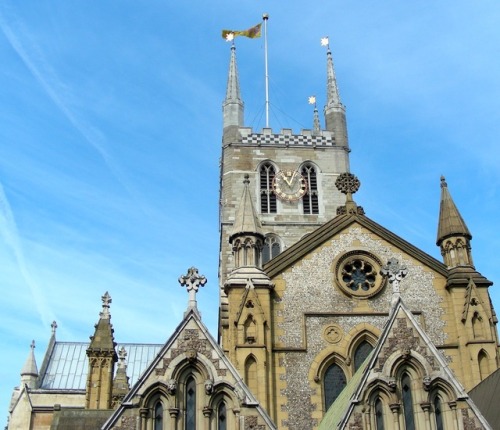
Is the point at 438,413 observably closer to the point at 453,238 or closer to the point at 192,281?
the point at 192,281

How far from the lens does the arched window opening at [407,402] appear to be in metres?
14.6

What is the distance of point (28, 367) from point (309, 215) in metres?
21.7

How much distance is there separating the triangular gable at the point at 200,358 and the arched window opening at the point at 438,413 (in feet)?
11.1

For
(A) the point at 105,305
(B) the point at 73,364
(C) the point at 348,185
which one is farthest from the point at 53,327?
(C) the point at 348,185

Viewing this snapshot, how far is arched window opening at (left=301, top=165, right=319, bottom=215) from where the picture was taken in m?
50.7

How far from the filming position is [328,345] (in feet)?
71.4

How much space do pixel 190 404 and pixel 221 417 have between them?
71 cm

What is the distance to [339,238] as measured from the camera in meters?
23.9

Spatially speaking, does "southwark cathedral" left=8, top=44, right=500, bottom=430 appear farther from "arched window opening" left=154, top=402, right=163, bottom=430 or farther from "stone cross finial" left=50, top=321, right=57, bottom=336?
"stone cross finial" left=50, top=321, right=57, bottom=336

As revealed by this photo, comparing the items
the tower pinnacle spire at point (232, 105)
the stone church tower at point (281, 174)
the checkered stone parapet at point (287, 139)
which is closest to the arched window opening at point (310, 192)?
the stone church tower at point (281, 174)

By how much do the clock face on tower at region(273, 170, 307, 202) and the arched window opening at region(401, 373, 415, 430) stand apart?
3559cm

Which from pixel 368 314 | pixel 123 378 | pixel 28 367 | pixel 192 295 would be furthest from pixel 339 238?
pixel 28 367

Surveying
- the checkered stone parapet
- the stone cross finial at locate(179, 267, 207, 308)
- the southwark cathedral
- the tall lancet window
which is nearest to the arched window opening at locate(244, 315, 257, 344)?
the southwark cathedral

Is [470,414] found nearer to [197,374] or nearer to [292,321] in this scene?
[197,374]
